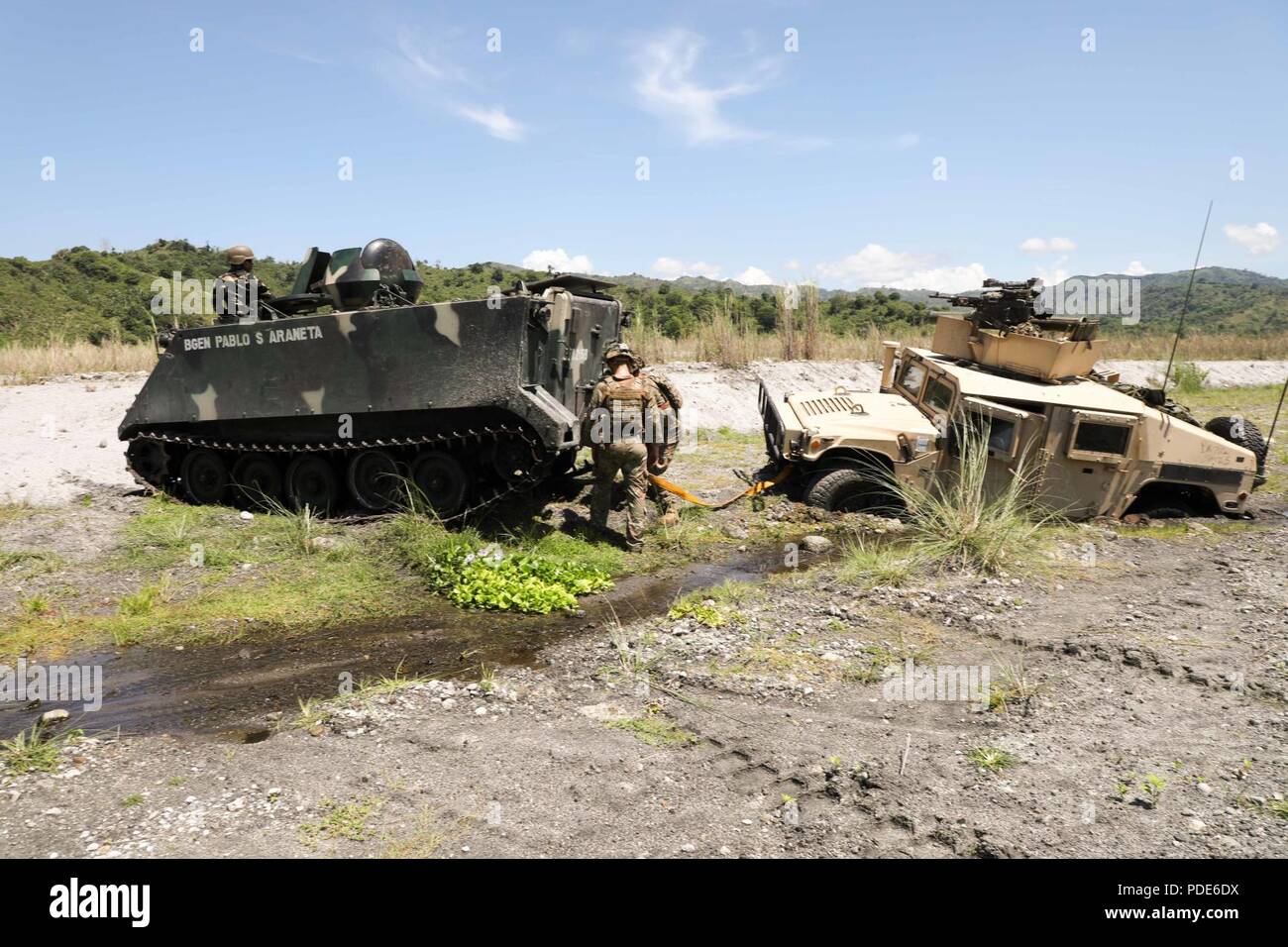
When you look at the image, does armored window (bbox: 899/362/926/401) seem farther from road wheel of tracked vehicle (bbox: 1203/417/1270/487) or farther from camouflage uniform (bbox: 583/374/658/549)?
camouflage uniform (bbox: 583/374/658/549)

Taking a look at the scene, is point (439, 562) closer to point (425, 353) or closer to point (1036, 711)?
point (425, 353)

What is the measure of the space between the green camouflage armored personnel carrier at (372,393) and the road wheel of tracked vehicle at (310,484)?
0.6 inches

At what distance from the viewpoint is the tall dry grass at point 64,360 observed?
48.2 feet

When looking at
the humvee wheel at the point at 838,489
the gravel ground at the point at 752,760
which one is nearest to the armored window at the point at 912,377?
the humvee wheel at the point at 838,489

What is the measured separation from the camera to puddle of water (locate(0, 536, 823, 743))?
5.07 m

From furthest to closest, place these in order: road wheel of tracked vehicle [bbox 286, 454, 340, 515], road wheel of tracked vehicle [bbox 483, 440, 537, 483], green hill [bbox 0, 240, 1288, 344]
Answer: green hill [bbox 0, 240, 1288, 344] < road wheel of tracked vehicle [bbox 286, 454, 340, 515] < road wheel of tracked vehicle [bbox 483, 440, 537, 483]

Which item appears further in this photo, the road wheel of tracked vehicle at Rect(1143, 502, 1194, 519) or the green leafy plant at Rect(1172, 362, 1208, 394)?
the green leafy plant at Rect(1172, 362, 1208, 394)

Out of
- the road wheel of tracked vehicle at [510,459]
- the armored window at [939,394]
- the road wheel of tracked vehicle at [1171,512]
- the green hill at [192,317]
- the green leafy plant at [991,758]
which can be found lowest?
the green leafy plant at [991,758]

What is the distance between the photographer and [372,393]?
27.8 feet

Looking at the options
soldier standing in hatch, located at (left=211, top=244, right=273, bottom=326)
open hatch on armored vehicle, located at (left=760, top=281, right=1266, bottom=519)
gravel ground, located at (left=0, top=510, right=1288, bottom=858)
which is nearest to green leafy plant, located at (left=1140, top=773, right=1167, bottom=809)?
gravel ground, located at (left=0, top=510, right=1288, bottom=858)

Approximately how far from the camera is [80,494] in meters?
9.62

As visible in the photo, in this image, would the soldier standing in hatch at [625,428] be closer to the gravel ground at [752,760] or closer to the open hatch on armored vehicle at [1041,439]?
the open hatch on armored vehicle at [1041,439]

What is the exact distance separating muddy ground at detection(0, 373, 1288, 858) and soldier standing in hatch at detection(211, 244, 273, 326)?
2928mm
